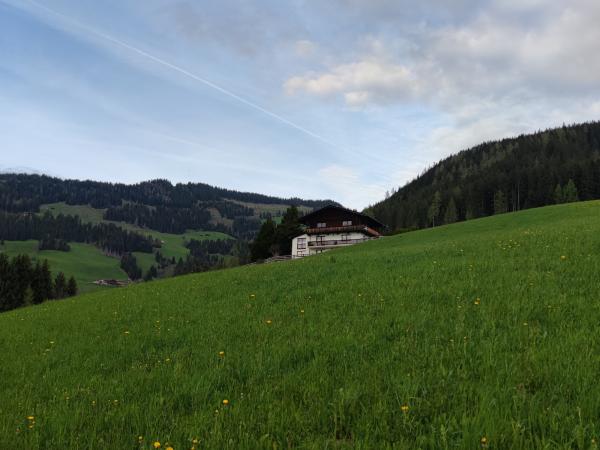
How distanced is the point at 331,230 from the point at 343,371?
3186 inches

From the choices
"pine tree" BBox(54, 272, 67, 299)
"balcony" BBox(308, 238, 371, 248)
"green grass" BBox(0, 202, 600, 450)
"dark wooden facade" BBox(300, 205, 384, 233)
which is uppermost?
"dark wooden facade" BBox(300, 205, 384, 233)

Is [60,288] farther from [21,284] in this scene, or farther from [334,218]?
[334,218]

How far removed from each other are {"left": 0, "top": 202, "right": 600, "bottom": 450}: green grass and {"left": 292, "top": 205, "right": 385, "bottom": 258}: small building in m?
74.5

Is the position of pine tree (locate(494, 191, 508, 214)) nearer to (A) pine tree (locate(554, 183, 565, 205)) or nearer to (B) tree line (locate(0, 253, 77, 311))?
(A) pine tree (locate(554, 183, 565, 205))

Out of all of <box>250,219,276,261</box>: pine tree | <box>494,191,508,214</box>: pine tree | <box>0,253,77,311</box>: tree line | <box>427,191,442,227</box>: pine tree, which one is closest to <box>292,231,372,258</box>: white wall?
<box>250,219,276,261</box>: pine tree

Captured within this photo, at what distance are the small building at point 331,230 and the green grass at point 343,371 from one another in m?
74.5

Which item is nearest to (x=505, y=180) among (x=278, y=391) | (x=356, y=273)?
(x=356, y=273)

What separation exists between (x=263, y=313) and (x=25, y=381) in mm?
5306

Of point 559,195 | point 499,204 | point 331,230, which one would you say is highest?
point 559,195

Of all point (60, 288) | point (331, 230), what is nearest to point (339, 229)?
point (331, 230)

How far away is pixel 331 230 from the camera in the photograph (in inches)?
3410

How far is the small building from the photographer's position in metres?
86.6

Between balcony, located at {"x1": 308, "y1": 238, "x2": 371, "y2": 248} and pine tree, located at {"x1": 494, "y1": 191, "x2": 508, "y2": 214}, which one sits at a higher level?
pine tree, located at {"x1": 494, "y1": 191, "x2": 508, "y2": 214}

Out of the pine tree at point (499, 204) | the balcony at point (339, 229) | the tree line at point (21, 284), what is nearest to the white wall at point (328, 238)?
the balcony at point (339, 229)
